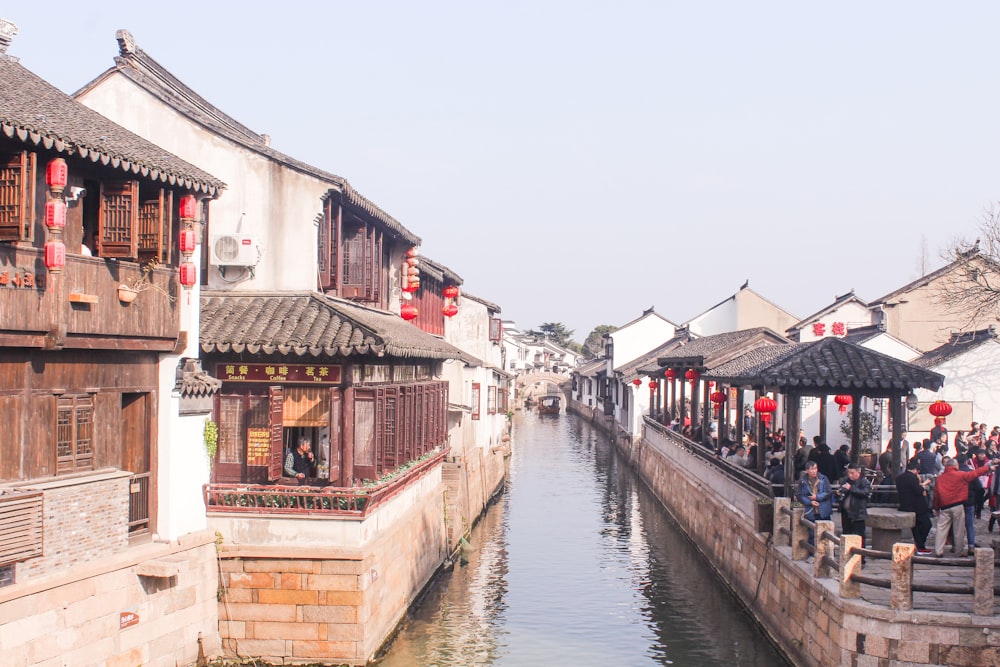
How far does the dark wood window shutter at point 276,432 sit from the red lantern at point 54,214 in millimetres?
5543

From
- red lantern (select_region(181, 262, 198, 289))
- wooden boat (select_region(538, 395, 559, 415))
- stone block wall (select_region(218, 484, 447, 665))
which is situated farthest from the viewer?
wooden boat (select_region(538, 395, 559, 415))

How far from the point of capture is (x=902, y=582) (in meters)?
12.6

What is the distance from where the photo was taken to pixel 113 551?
13.0m

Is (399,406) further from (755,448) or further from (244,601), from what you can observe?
(755,448)

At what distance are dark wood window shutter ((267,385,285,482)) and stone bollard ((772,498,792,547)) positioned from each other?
8.65 metres

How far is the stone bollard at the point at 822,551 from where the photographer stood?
14469mm

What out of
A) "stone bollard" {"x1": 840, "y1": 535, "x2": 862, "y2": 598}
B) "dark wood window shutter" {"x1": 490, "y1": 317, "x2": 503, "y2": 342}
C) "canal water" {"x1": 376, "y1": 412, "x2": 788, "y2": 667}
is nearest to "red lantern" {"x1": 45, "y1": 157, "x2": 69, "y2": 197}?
"canal water" {"x1": 376, "y1": 412, "x2": 788, "y2": 667}

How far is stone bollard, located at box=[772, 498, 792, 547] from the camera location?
17.4 m

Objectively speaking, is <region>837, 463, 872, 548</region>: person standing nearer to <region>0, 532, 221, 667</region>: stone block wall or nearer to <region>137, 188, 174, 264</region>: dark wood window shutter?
<region>0, 532, 221, 667</region>: stone block wall

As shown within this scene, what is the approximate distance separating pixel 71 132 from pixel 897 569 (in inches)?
450

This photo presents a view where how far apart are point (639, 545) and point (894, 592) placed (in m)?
15.4

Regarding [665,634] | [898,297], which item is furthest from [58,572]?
[898,297]

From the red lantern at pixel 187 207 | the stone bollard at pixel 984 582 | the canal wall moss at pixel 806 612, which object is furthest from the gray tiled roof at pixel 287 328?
the stone bollard at pixel 984 582

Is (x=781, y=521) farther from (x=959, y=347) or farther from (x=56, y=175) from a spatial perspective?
(x=959, y=347)
